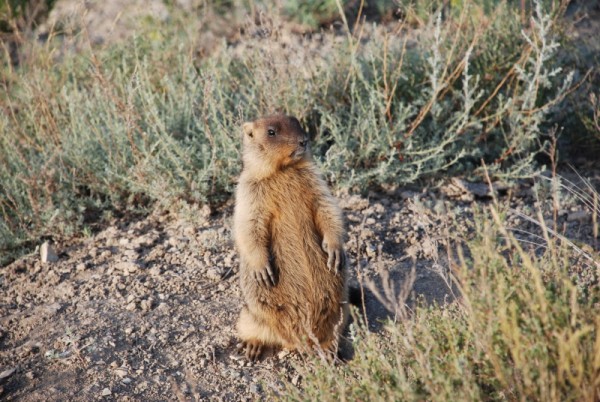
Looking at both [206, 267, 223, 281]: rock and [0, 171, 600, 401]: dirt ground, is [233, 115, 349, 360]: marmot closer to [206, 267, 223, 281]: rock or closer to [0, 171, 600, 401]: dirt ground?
[0, 171, 600, 401]: dirt ground

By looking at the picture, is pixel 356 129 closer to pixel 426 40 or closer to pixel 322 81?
pixel 322 81

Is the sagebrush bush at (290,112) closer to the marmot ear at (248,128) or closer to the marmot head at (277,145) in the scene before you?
the marmot ear at (248,128)

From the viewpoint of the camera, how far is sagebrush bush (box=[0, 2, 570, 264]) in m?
5.79

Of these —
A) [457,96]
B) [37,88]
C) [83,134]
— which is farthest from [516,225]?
[37,88]

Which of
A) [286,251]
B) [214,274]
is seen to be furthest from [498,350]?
[214,274]

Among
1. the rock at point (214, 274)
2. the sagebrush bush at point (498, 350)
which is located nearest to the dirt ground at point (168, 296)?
the rock at point (214, 274)

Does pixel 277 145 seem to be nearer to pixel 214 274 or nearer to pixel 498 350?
pixel 214 274

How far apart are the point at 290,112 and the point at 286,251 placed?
232cm

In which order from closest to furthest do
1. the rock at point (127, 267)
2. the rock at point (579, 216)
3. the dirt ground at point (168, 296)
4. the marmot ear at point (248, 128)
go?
the dirt ground at point (168, 296)
the marmot ear at point (248, 128)
the rock at point (127, 267)
the rock at point (579, 216)

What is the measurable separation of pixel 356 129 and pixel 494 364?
11.3ft

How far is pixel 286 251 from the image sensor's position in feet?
14.2

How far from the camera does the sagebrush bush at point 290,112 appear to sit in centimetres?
579

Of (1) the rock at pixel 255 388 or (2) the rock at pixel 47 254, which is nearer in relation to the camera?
(1) the rock at pixel 255 388

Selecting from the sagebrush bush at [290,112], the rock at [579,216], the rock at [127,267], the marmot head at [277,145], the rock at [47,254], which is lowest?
the rock at [579,216]
